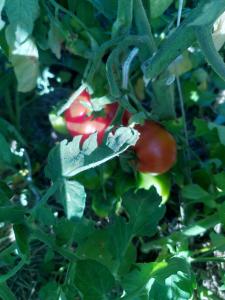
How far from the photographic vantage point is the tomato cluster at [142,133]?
118 centimetres

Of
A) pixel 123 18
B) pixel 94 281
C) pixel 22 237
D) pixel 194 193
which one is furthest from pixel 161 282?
pixel 123 18

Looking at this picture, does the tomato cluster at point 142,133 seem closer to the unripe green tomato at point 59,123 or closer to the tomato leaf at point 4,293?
the unripe green tomato at point 59,123

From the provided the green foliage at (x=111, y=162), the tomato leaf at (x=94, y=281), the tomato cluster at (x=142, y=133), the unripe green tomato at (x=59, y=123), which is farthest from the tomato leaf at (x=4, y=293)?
the unripe green tomato at (x=59, y=123)

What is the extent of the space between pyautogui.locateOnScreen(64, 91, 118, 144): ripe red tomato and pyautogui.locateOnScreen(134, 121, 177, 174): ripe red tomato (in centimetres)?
7

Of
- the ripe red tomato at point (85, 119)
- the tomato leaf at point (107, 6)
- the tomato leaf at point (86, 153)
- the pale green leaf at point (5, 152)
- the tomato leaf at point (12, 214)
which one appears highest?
the tomato leaf at point (107, 6)

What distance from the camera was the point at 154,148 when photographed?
46.5 inches

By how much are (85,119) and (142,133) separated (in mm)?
128

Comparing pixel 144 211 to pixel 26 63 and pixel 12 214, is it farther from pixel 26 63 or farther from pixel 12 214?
pixel 26 63

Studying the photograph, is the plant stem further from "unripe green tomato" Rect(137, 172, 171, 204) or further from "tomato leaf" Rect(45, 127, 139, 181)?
"unripe green tomato" Rect(137, 172, 171, 204)

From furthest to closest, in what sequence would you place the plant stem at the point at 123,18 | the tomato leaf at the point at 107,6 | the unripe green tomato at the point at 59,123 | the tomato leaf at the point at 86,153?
1. the unripe green tomato at the point at 59,123
2. the tomato leaf at the point at 107,6
3. the plant stem at the point at 123,18
4. the tomato leaf at the point at 86,153

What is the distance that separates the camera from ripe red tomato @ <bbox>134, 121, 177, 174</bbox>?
1182 millimetres

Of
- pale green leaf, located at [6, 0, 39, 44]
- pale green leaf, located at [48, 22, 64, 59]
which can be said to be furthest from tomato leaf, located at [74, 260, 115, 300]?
pale green leaf, located at [48, 22, 64, 59]

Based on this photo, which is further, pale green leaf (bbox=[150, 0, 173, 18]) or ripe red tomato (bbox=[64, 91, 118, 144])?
ripe red tomato (bbox=[64, 91, 118, 144])

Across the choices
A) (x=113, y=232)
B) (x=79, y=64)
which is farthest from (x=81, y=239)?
(x=79, y=64)
